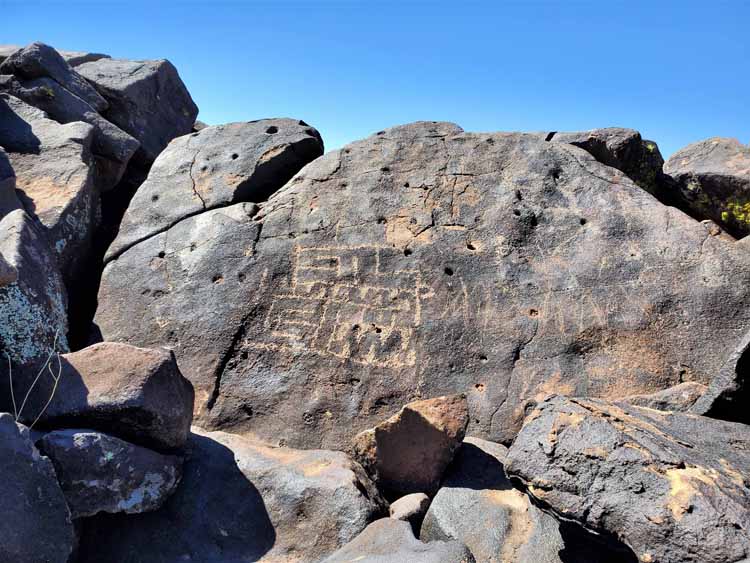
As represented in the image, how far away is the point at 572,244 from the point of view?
180 inches

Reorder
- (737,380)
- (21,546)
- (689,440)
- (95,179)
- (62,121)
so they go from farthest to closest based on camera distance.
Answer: (62,121)
(95,179)
(737,380)
(689,440)
(21,546)

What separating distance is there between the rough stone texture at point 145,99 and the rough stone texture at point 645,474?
5.23 meters

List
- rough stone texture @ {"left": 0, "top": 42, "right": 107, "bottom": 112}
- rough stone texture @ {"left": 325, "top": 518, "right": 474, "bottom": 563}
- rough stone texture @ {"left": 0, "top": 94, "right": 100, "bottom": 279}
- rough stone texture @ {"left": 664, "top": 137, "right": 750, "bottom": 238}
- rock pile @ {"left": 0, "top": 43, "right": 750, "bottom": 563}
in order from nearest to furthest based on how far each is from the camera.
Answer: rough stone texture @ {"left": 325, "top": 518, "right": 474, "bottom": 563}, rock pile @ {"left": 0, "top": 43, "right": 750, "bottom": 563}, rough stone texture @ {"left": 0, "top": 94, "right": 100, "bottom": 279}, rough stone texture @ {"left": 664, "top": 137, "right": 750, "bottom": 238}, rough stone texture @ {"left": 0, "top": 42, "right": 107, "bottom": 112}

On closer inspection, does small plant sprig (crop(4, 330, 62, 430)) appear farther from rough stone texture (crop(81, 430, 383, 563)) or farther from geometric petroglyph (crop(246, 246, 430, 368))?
geometric petroglyph (crop(246, 246, 430, 368))

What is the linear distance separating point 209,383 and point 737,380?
2.95 meters

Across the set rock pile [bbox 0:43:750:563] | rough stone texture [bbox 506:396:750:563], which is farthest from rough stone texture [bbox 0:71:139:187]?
rough stone texture [bbox 506:396:750:563]

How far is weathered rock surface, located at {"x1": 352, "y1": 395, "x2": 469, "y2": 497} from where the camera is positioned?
351 centimetres

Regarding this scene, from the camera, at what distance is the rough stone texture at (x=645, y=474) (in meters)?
2.50

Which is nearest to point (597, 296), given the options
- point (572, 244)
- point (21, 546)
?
point (572, 244)

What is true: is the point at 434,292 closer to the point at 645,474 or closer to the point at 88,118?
the point at 645,474

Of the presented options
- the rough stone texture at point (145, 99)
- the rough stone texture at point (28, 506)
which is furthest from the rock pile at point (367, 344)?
the rough stone texture at point (145, 99)

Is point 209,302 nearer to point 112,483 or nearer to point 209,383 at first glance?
point 209,383

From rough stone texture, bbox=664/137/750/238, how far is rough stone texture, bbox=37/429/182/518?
4750mm

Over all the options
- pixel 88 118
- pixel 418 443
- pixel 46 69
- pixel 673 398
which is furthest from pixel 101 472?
pixel 46 69
